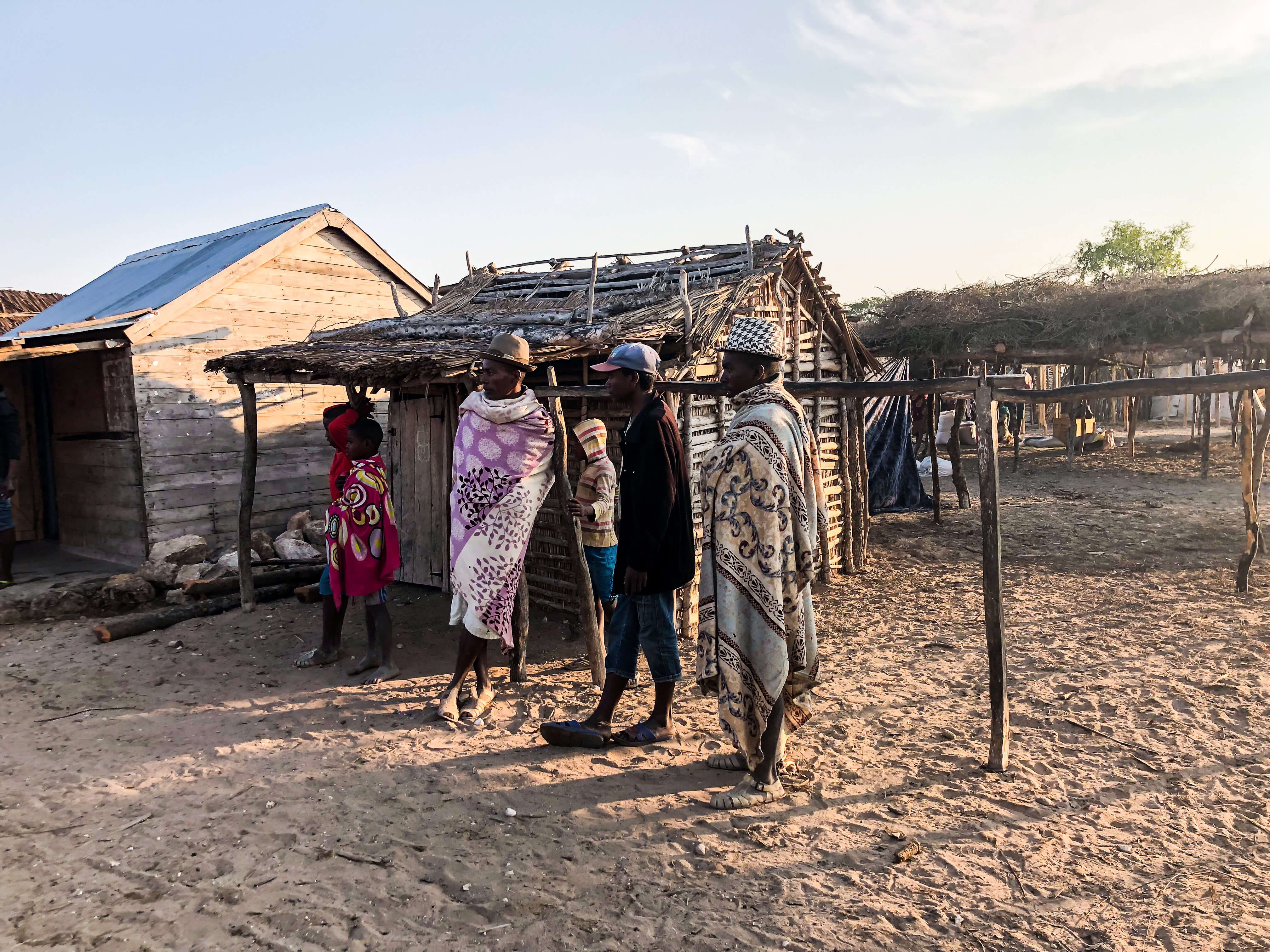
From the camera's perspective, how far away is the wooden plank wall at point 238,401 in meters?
8.41

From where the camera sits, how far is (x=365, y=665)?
5.18 m

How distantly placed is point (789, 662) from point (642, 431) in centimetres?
127

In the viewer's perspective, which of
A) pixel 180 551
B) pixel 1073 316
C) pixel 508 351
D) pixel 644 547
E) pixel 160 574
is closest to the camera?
pixel 644 547

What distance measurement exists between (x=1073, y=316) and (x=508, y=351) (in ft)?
41.3

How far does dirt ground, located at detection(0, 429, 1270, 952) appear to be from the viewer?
2701mm

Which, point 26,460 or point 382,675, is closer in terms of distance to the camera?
point 382,675

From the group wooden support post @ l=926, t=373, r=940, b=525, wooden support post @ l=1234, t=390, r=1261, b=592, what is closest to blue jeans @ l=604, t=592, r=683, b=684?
wooden support post @ l=1234, t=390, r=1261, b=592

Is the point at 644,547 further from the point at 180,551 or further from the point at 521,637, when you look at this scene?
the point at 180,551

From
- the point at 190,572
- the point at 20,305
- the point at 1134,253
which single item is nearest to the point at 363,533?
the point at 190,572

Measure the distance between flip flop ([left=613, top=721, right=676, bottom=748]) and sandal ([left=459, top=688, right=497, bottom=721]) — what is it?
861mm

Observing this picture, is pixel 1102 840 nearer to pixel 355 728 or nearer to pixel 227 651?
pixel 355 728

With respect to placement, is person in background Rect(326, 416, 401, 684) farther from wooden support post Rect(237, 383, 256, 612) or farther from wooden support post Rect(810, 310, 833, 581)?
wooden support post Rect(810, 310, 833, 581)

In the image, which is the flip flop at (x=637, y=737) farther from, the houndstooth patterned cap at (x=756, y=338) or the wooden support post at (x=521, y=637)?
the houndstooth patterned cap at (x=756, y=338)

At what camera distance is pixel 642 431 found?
377 centimetres
